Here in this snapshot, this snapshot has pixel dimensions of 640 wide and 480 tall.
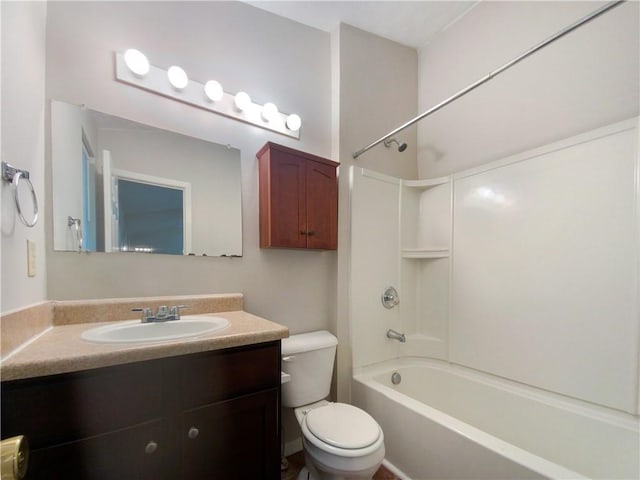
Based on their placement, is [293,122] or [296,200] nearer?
[296,200]

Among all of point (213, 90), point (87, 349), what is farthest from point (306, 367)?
point (213, 90)

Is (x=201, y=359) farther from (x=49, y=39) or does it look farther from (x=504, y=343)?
(x=504, y=343)

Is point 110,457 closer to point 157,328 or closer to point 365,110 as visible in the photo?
point 157,328

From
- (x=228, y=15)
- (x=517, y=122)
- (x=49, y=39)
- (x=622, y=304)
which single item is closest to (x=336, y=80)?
(x=228, y=15)

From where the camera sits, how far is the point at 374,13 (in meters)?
1.84

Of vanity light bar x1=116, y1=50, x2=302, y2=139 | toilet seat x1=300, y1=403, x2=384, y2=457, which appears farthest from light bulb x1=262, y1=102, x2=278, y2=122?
toilet seat x1=300, y1=403, x2=384, y2=457

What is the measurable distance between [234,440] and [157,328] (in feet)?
1.84

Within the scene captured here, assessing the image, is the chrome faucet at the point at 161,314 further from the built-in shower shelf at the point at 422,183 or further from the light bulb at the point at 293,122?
the built-in shower shelf at the point at 422,183

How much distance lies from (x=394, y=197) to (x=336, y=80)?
36.9 inches

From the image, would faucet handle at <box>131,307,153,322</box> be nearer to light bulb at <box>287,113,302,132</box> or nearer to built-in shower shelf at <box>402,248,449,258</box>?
light bulb at <box>287,113,302,132</box>

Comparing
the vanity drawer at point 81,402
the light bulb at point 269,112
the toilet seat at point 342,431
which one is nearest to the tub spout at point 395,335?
the toilet seat at point 342,431

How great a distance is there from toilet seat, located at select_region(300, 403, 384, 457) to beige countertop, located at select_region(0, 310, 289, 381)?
0.53 m

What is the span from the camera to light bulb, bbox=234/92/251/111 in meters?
1.58

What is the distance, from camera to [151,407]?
2.69 feet
